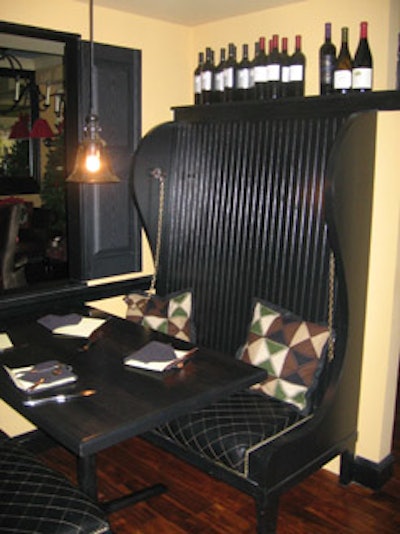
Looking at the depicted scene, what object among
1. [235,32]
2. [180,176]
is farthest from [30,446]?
[235,32]

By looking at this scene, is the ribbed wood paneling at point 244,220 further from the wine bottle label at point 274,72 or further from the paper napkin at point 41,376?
the paper napkin at point 41,376

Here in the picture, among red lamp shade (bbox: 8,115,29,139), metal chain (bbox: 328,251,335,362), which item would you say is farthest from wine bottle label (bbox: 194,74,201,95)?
red lamp shade (bbox: 8,115,29,139)

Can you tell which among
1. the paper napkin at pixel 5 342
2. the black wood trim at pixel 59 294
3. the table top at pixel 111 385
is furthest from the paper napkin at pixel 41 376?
the black wood trim at pixel 59 294

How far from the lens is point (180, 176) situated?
328 cm

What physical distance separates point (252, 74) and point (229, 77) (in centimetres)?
15

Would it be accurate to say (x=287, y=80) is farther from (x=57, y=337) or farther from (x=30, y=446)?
(x=30, y=446)

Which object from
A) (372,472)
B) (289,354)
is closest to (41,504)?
(289,354)

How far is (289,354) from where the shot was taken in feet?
8.36

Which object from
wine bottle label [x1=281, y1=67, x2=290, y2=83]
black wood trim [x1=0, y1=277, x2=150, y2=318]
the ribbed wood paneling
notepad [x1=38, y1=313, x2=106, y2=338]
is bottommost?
notepad [x1=38, y1=313, x2=106, y2=338]

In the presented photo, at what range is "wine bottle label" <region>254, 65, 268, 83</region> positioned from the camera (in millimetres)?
2824

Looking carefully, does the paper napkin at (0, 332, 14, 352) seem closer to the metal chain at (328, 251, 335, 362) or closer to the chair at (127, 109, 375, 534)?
the chair at (127, 109, 375, 534)

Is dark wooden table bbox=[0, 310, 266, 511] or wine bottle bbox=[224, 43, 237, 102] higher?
wine bottle bbox=[224, 43, 237, 102]

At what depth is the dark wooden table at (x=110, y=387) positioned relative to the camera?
1.77 meters

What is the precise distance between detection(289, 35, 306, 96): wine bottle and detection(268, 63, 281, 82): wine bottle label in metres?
0.06
